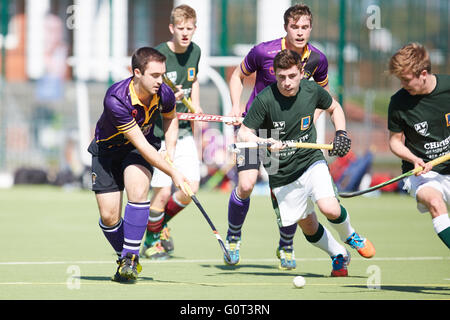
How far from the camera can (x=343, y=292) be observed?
554cm

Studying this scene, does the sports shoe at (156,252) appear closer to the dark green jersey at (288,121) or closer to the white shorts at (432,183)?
the dark green jersey at (288,121)

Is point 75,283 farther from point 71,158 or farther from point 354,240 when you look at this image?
point 71,158

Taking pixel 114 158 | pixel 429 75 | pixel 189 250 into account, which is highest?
pixel 429 75

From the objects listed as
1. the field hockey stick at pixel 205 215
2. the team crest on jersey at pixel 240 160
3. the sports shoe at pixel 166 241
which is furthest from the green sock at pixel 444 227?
the sports shoe at pixel 166 241

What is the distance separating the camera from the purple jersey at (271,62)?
697 centimetres

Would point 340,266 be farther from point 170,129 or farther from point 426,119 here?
point 170,129

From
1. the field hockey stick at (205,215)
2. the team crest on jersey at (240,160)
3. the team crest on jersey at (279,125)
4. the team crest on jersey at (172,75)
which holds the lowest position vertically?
the field hockey stick at (205,215)

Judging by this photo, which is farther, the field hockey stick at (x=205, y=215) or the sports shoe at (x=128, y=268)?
the field hockey stick at (x=205, y=215)

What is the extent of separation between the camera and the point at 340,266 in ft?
21.2

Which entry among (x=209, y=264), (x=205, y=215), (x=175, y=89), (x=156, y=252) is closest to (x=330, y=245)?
(x=205, y=215)

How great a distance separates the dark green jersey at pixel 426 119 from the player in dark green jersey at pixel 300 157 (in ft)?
1.54

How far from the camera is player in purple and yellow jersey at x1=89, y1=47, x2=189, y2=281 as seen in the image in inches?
233

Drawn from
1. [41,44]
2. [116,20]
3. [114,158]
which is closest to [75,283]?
[114,158]
